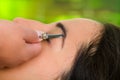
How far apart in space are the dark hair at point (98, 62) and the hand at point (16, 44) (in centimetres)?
15

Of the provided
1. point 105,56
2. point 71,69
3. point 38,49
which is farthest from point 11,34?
point 105,56

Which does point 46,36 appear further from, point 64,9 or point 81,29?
Answer: point 64,9

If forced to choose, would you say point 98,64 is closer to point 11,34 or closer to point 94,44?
point 94,44

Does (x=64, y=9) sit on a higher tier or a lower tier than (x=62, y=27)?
lower

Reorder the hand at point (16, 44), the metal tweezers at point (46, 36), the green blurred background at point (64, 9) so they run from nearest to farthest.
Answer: the hand at point (16, 44) → the metal tweezers at point (46, 36) → the green blurred background at point (64, 9)

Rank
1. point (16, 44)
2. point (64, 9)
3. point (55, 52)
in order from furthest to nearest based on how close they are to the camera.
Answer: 1. point (64, 9)
2. point (55, 52)
3. point (16, 44)

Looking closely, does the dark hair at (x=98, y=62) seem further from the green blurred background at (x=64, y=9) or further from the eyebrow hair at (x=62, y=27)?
the green blurred background at (x=64, y=9)

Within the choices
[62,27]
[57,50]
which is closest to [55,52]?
[57,50]

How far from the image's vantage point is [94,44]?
1355mm

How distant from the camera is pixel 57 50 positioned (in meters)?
1.35

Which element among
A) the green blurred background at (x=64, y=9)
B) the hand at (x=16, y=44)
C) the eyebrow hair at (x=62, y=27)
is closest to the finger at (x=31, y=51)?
the hand at (x=16, y=44)

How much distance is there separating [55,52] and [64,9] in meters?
1.50

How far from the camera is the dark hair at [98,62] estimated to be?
51.0 inches

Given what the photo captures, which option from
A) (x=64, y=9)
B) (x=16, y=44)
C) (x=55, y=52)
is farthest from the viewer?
(x=64, y=9)
